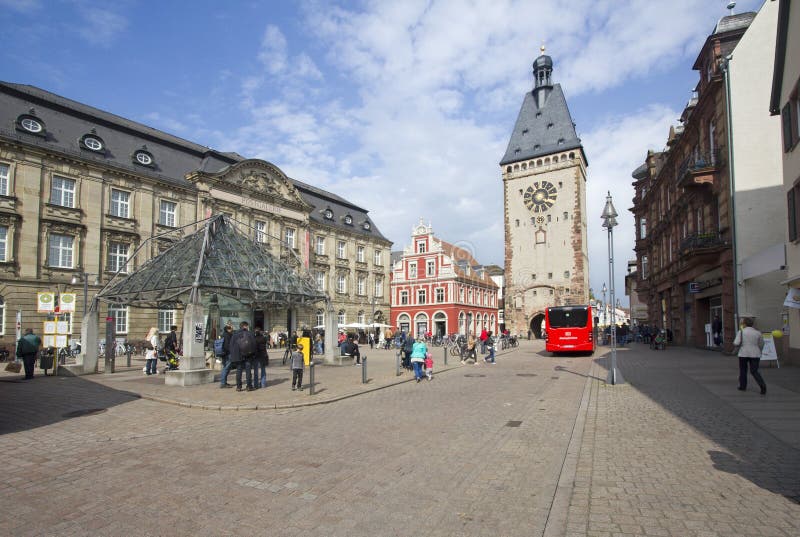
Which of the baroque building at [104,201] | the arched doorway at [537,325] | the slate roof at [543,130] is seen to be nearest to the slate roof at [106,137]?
the baroque building at [104,201]

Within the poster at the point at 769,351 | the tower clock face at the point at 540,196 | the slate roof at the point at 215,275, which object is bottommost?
the poster at the point at 769,351

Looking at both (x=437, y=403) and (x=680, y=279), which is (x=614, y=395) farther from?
(x=680, y=279)

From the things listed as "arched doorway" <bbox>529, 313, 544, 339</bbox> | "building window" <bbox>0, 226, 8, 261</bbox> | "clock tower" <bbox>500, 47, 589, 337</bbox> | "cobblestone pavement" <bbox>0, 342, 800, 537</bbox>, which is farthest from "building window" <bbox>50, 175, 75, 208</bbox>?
Answer: "arched doorway" <bbox>529, 313, 544, 339</bbox>

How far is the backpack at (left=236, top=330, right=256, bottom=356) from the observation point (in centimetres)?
1341

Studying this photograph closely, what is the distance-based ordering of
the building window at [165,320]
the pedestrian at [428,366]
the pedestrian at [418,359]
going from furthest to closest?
the building window at [165,320] → the pedestrian at [428,366] → the pedestrian at [418,359]

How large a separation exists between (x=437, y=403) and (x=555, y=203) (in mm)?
52459

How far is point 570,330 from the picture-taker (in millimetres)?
29125

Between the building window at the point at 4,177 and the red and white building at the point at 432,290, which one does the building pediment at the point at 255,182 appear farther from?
the red and white building at the point at 432,290

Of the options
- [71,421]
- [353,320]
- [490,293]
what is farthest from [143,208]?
[490,293]

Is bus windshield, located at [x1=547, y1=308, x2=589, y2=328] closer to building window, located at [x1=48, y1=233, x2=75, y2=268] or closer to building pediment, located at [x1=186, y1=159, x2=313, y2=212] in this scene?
building pediment, located at [x1=186, y1=159, x2=313, y2=212]

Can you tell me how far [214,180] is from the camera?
37969 mm

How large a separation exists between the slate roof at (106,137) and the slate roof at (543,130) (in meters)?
36.2

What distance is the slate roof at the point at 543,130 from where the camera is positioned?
61.4 meters

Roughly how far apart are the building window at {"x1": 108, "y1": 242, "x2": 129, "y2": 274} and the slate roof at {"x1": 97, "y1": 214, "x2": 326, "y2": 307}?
12.4m
